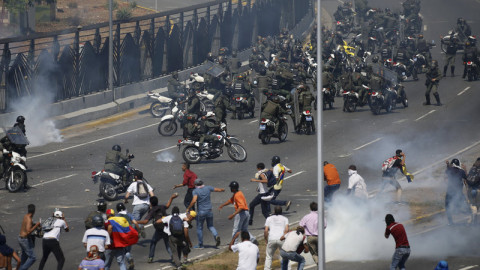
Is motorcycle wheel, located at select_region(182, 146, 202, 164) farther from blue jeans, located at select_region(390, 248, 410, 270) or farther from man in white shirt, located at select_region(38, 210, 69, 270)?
blue jeans, located at select_region(390, 248, 410, 270)

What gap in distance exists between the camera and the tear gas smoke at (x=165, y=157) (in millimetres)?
29609

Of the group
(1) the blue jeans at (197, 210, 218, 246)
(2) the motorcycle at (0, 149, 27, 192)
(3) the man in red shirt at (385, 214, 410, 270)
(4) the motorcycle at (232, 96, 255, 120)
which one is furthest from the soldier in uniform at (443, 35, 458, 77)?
(3) the man in red shirt at (385, 214, 410, 270)

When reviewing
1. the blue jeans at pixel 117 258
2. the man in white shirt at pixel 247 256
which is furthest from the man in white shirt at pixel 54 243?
the man in white shirt at pixel 247 256

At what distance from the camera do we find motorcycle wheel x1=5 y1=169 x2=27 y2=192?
82.4ft

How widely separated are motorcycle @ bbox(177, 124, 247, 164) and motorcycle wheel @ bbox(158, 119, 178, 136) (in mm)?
4166

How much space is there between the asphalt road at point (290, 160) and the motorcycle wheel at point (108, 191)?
0.54 m

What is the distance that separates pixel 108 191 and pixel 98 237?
752cm

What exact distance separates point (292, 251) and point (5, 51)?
20466 millimetres

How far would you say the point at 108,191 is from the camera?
24.1m

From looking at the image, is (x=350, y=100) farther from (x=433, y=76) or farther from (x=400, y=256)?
(x=400, y=256)

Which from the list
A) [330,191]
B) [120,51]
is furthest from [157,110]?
[330,191]

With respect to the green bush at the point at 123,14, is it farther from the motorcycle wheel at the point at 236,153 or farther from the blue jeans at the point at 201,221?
the blue jeans at the point at 201,221

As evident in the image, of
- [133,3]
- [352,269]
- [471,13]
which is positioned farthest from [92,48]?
[471,13]

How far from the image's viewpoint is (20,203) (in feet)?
79.2
